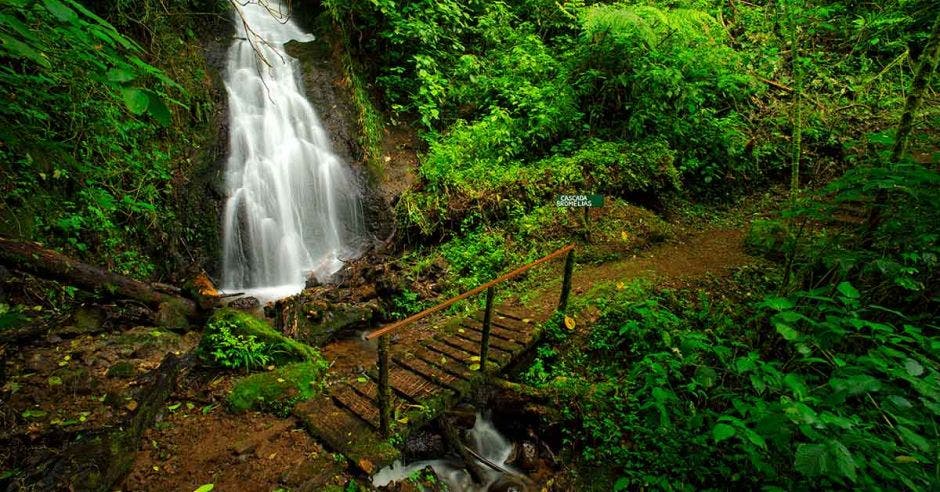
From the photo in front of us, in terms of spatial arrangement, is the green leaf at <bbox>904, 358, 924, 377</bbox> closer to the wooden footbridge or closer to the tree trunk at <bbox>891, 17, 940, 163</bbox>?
the tree trunk at <bbox>891, 17, 940, 163</bbox>

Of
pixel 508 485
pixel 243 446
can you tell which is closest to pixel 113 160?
pixel 243 446

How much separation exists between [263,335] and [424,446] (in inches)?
93.3

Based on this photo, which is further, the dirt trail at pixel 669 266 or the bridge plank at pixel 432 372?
the dirt trail at pixel 669 266

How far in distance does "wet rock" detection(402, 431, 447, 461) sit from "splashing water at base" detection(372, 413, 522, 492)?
6cm

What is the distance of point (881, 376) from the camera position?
2.73m

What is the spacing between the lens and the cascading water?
24.9 feet

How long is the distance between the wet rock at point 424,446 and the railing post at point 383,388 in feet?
2.50

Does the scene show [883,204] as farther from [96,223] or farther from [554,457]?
[96,223]

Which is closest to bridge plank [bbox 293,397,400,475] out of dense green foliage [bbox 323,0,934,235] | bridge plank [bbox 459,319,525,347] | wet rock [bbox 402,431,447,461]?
wet rock [bbox 402,431,447,461]

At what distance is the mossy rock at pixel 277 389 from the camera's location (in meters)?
4.05

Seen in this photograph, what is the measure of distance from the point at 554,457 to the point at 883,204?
12.3 ft

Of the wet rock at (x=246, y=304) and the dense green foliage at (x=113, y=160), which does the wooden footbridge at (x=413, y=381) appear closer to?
the wet rock at (x=246, y=304)

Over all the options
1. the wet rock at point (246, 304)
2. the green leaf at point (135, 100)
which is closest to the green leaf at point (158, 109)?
the green leaf at point (135, 100)

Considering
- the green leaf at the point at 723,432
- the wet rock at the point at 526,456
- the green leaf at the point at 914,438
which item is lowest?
the wet rock at the point at 526,456
